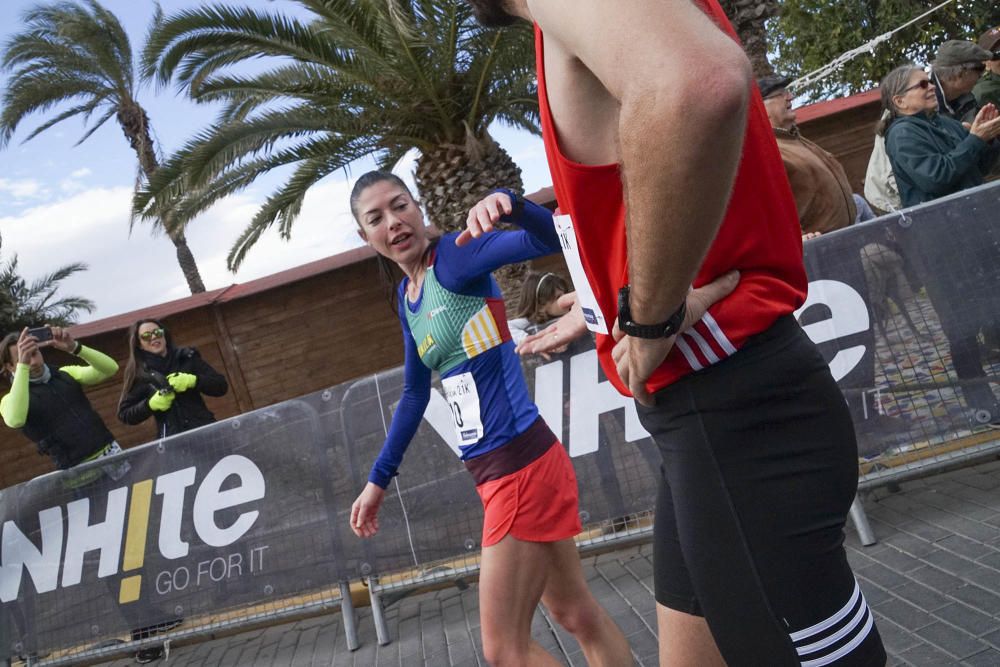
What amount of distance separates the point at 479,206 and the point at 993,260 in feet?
10.8

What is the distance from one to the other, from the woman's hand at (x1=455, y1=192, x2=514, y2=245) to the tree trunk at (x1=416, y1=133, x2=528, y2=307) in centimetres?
857

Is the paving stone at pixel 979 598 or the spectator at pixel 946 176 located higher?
the spectator at pixel 946 176

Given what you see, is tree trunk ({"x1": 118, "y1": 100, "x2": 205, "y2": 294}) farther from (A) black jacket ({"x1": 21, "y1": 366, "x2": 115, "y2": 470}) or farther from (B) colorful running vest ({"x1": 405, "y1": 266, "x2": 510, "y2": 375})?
(B) colorful running vest ({"x1": 405, "y1": 266, "x2": 510, "y2": 375})

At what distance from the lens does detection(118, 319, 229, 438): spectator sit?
21.3 ft

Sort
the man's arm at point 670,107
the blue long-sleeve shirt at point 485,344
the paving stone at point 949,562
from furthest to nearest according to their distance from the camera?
Answer: the paving stone at point 949,562 < the blue long-sleeve shirt at point 485,344 < the man's arm at point 670,107

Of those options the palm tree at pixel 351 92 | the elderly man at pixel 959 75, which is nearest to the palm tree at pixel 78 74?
the palm tree at pixel 351 92

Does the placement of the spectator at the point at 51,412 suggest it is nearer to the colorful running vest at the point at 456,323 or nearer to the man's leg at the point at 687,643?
the colorful running vest at the point at 456,323

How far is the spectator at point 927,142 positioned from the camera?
5016 mm

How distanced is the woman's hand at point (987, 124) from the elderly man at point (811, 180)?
0.76 meters

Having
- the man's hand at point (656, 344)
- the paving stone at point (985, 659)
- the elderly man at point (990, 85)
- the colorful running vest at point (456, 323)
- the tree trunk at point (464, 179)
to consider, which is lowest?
the paving stone at point (985, 659)

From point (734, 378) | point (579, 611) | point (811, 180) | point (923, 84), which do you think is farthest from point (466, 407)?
point (923, 84)

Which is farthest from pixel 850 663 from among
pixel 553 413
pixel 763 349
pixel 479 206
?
pixel 553 413

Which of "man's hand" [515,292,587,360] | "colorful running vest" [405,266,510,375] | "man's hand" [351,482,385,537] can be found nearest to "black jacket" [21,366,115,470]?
"man's hand" [351,482,385,537]

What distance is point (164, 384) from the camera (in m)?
6.52
